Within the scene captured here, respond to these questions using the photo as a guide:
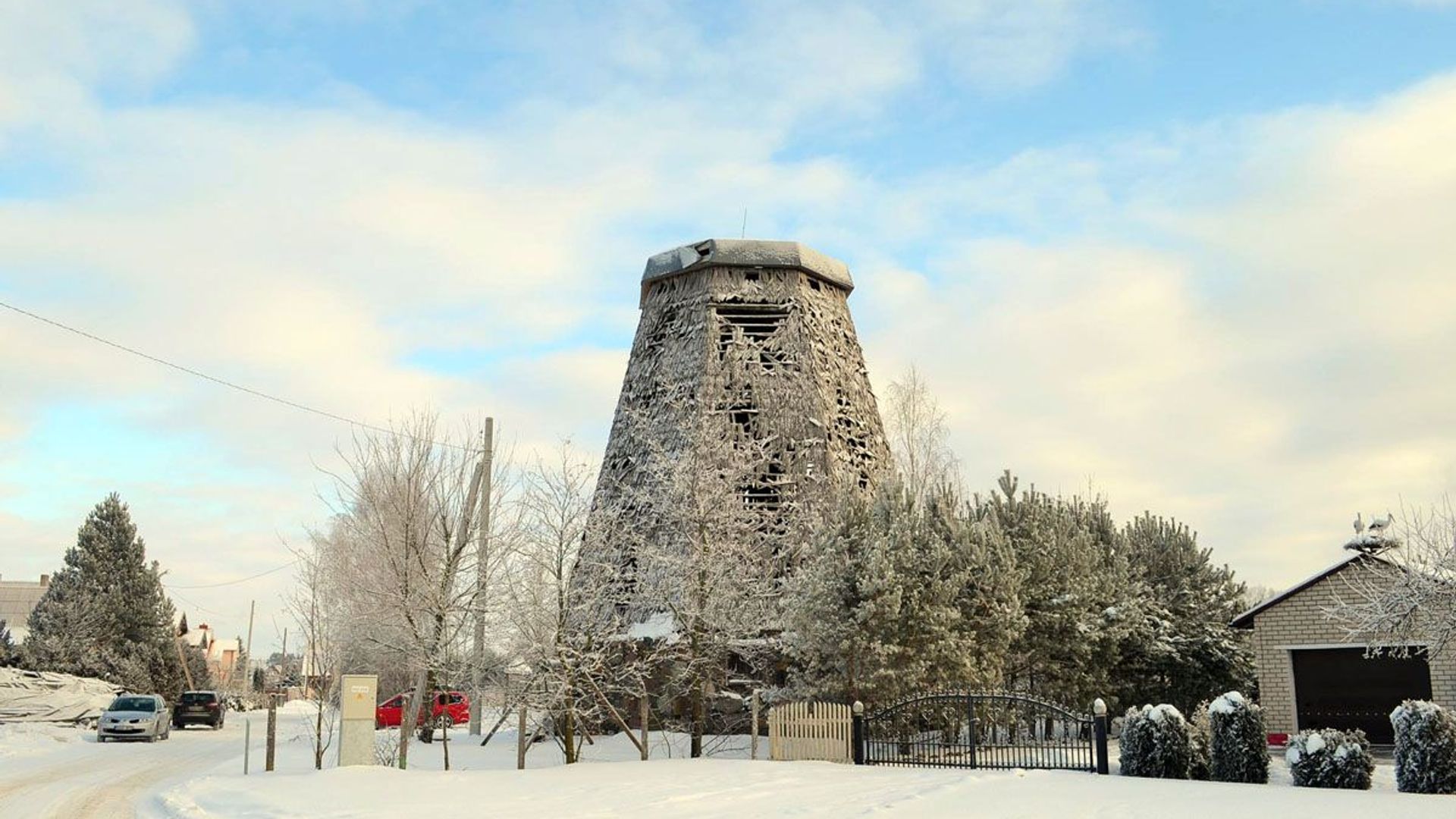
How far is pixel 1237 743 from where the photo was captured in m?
17.0

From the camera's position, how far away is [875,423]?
117 ft

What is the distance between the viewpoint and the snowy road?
16.8 m

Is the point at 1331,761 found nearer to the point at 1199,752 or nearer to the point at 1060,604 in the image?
the point at 1199,752

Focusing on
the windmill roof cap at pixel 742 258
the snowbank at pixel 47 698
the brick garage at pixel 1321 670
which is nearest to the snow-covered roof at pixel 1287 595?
the brick garage at pixel 1321 670

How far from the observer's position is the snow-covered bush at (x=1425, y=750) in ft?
49.8

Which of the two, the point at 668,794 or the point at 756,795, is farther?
the point at 668,794

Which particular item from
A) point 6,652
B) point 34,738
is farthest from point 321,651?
point 6,652

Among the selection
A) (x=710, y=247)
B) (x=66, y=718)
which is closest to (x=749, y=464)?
(x=710, y=247)

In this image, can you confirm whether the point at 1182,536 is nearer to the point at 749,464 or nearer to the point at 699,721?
the point at 749,464

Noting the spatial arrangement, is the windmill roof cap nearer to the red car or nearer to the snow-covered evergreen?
the red car

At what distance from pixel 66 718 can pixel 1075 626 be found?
31.2 meters

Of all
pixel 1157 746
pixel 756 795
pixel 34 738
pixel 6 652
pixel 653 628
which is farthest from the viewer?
pixel 6 652

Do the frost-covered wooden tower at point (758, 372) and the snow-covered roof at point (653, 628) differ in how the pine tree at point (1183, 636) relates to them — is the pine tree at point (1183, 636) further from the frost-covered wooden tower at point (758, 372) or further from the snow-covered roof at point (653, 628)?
the snow-covered roof at point (653, 628)

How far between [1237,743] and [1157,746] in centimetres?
113
